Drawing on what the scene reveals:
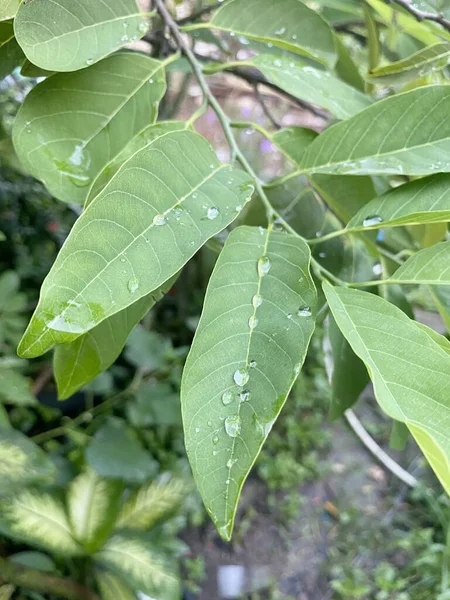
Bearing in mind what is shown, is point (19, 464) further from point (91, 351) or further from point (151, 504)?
point (91, 351)

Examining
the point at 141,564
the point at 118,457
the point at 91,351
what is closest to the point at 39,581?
the point at 141,564

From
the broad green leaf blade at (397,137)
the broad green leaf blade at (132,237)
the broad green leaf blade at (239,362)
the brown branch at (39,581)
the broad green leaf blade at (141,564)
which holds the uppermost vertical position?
the broad green leaf blade at (132,237)

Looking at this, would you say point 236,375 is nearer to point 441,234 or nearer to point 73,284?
point 73,284

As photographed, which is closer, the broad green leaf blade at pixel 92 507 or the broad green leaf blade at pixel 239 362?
the broad green leaf blade at pixel 239 362

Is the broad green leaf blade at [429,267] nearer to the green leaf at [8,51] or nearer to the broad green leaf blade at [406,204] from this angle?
the broad green leaf blade at [406,204]

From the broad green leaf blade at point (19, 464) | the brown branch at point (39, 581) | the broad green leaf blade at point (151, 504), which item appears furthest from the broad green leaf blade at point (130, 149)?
the broad green leaf blade at point (151, 504)

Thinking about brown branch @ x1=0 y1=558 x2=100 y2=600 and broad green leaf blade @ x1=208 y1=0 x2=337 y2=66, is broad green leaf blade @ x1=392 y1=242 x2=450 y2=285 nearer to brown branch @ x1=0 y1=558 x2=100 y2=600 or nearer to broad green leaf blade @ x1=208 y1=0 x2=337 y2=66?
broad green leaf blade @ x1=208 y1=0 x2=337 y2=66
